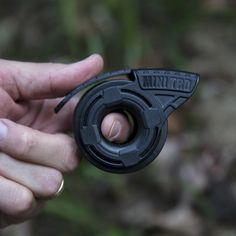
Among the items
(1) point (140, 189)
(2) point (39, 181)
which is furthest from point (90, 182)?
(2) point (39, 181)

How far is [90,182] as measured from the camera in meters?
3.16

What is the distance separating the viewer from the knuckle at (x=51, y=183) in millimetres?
1672

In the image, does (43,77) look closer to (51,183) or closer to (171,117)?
(51,183)

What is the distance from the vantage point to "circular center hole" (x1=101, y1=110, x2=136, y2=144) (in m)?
1.59

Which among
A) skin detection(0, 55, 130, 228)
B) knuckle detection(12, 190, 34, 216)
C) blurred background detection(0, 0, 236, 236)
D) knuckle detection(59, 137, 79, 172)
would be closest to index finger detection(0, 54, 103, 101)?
skin detection(0, 55, 130, 228)

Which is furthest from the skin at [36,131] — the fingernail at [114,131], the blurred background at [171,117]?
the blurred background at [171,117]

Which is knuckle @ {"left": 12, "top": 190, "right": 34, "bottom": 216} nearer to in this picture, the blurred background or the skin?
the skin

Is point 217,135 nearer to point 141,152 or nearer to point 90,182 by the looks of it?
point 90,182

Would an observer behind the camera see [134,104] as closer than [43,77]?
Yes

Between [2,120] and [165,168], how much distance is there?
68.4 inches

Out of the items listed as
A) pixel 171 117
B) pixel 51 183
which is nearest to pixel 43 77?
pixel 51 183

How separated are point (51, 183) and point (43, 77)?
26cm

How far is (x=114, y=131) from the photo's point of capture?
1.60 m

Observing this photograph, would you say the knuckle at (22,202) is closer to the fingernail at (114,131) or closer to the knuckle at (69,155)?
the knuckle at (69,155)
